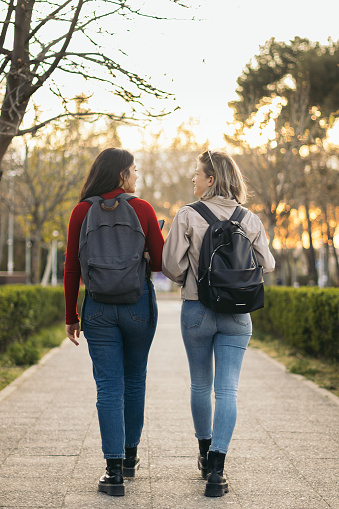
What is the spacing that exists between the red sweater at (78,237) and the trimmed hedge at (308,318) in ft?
16.1

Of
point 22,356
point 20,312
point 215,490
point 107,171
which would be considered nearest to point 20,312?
point 20,312

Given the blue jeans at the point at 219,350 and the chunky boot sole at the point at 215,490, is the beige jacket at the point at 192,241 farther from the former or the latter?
the chunky boot sole at the point at 215,490

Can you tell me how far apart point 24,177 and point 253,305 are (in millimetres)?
19362

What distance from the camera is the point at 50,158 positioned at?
22297mm

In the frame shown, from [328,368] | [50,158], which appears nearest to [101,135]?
[50,158]

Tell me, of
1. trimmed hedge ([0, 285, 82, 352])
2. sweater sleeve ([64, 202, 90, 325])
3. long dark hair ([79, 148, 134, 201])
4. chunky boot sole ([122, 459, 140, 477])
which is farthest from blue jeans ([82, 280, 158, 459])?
trimmed hedge ([0, 285, 82, 352])

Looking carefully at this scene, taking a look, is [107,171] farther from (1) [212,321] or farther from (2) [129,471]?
(2) [129,471]

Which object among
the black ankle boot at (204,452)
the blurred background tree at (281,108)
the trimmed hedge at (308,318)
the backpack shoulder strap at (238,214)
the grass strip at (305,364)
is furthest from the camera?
the blurred background tree at (281,108)

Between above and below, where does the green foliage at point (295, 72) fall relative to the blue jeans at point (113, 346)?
above

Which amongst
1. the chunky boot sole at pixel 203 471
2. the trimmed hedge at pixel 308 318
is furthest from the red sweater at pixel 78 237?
the trimmed hedge at pixel 308 318

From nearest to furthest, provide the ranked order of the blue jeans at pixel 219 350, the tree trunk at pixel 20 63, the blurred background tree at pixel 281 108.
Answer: the blue jeans at pixel 219 350 < the tree trunk at pixel 20 63 < the blurred background tree at pixel 281 108

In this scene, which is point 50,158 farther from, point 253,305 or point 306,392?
point 253,305

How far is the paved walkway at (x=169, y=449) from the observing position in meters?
3.83

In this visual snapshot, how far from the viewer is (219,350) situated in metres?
3.95
